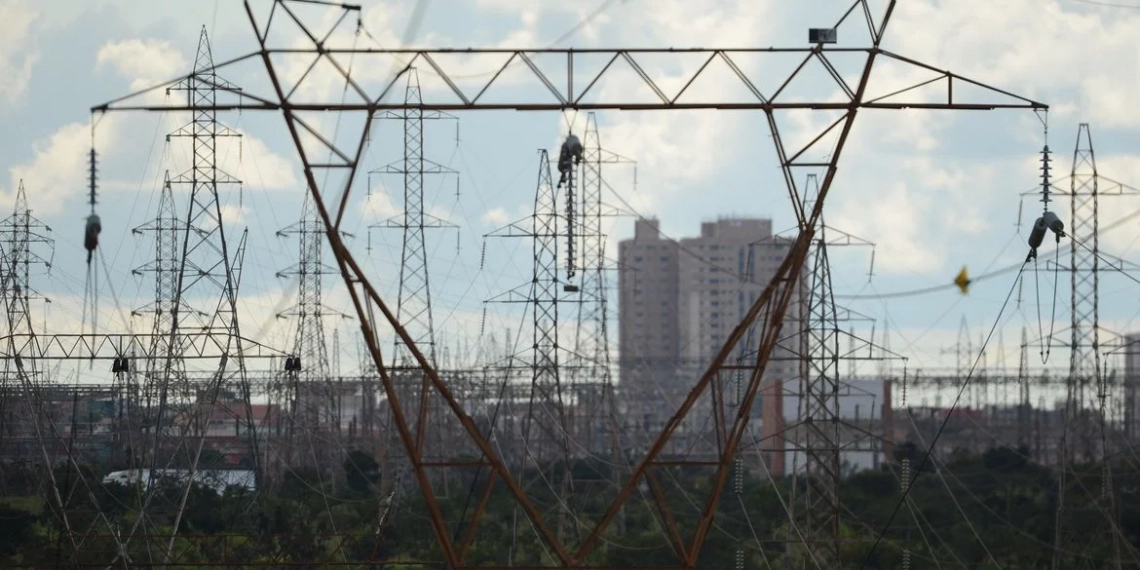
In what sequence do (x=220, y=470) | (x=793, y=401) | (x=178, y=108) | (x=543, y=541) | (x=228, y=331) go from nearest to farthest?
(x=178, y=108)
(x=228, y=331)
(x=543, y=541)
(x=220, y=470)
(x=793, y=401)

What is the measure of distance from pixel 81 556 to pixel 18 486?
76.7 ft

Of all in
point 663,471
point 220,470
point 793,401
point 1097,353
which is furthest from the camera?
point 793,401

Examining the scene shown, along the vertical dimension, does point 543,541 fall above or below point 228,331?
below

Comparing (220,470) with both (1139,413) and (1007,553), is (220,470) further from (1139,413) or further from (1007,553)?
(1139,413)

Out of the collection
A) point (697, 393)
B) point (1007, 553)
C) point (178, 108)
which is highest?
point (178, 108)

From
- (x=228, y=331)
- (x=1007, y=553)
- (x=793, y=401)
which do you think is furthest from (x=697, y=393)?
(x=793, y=401)

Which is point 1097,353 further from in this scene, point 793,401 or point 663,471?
point 793,401

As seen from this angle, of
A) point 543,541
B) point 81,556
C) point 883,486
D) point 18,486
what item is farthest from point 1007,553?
point 18,486

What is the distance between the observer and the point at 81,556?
40.0 metres

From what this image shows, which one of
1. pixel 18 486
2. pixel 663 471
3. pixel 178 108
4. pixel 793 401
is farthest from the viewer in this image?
pixel 793 401

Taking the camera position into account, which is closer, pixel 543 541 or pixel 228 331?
pixel 228 331

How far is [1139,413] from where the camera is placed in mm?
117500

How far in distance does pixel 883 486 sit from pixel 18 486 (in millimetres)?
Answer: 32582

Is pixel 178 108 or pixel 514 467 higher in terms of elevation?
pixel 178 108
